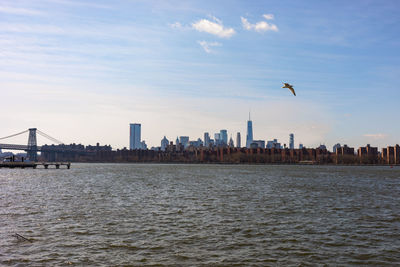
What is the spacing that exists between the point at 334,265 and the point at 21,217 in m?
23.8

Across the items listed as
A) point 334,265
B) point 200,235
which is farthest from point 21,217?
point 334,265

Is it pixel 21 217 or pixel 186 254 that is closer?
pixel 186 254

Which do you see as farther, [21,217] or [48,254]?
[21,217]

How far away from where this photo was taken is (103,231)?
23.8m

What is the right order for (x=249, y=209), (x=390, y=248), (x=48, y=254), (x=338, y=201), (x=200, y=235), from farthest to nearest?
(x=338, y=201)
(x=249, y=209)
(x=200, y=235)
(x=390, y=248)
(x=48, y=254)

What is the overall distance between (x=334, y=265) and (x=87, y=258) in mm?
11841

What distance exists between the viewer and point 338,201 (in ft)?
138

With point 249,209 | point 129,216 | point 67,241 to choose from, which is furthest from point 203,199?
point 67,241

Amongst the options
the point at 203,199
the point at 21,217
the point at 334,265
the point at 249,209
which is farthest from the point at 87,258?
the point at 203,199

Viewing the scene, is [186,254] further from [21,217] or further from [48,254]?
[21,217]

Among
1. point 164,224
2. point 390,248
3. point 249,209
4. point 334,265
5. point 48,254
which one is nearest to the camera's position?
point 334,265

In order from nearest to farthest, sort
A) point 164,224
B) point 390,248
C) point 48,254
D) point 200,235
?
point 48,254 < point 390,248 < point 200,235 < point 164,224

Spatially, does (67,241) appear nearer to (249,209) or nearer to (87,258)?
(87,258)

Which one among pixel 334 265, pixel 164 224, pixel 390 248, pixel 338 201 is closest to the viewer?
pixel 334 265
